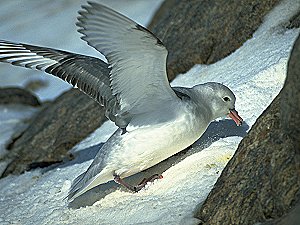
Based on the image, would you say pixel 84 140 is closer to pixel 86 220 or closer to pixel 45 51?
pixel 45 51

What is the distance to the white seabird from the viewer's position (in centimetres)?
418

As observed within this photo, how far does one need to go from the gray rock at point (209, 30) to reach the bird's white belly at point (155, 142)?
2160mm

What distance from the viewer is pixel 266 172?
3568 millimetres

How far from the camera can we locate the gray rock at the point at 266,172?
10.8ft

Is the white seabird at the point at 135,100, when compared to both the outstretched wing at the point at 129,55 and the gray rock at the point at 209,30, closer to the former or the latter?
the outstretched wing at the point at 129,55

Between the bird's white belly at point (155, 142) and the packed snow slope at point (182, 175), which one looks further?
the bird's white belly at point (155, 142)

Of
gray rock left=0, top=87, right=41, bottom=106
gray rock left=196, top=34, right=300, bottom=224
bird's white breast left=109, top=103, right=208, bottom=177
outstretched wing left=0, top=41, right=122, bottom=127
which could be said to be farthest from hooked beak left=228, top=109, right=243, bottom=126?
gray rock left=0, top=87, right=41, bottom=106

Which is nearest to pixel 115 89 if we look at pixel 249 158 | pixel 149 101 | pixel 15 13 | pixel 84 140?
pixel 149 101

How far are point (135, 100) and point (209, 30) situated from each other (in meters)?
2.46

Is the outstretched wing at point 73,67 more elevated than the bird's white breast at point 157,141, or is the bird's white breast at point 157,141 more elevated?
the bird's white breast at point 157,141

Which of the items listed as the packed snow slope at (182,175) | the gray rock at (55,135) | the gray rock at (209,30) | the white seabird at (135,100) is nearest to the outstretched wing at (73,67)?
the white seabird at (135,100)

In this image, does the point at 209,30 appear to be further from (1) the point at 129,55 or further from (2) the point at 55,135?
(1) the point at 129,55

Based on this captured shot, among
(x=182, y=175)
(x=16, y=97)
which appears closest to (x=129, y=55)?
(x=182, y=175)

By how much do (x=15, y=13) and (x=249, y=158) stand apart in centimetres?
1624
